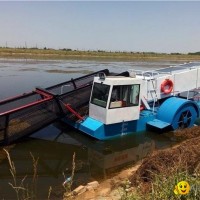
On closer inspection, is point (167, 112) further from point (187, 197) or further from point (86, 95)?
point (187, 197)

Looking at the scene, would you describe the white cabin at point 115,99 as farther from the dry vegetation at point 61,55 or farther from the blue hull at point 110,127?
the dry vegetation at point 61,55

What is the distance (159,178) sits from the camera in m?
4.61

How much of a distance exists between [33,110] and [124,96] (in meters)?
3.04

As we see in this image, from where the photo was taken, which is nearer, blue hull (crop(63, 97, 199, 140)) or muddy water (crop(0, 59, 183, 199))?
muddy water (crop(0, 59, 183, 199))

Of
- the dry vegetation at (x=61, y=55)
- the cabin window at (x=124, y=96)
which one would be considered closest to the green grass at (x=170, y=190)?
the cabin window at (x=124, y=96)

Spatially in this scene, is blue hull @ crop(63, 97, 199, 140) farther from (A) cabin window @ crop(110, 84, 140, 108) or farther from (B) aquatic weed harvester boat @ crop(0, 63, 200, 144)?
(A) cabin window @ crop(110, 84, 140, 108)

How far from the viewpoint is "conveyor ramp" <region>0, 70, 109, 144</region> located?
957 cm

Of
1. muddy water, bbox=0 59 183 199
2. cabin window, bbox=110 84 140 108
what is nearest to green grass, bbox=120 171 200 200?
muddy water, bbox=0 59 183 199

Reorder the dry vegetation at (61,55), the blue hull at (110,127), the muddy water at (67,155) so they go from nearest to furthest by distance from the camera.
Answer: the muddy water at (67,155), the blue hull at (110,127), the dry vegetation at (61,55)

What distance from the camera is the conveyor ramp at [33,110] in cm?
957

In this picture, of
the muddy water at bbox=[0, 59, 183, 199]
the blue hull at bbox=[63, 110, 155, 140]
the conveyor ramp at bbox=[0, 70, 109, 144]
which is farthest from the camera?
the blue hull at bbox=[63, 110, 155, 140]

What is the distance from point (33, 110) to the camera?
1047 centimetres

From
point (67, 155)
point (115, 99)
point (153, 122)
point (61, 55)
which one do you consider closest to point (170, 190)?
point (67, 155)

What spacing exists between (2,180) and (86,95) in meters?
4.82
